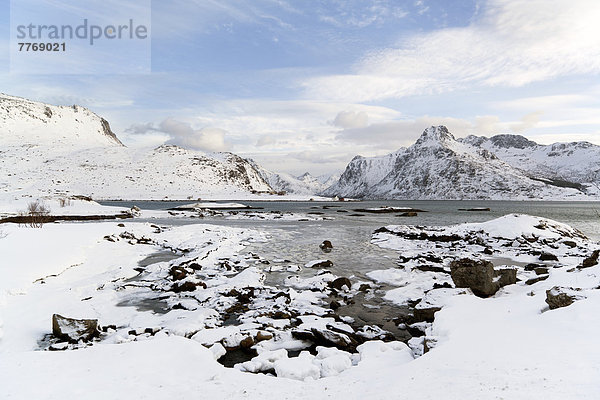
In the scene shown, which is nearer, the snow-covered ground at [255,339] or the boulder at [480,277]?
the snow-covered ground at [255,339]

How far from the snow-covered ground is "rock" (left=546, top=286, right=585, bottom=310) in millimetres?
193

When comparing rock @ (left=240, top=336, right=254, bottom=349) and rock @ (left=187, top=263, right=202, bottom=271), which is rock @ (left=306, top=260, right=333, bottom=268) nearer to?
rock @ (left=187, top=263, right=202, bottom=271)

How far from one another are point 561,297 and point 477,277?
4376 mm

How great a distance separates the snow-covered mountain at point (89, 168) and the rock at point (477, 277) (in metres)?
143

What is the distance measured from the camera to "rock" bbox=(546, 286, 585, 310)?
9484mm

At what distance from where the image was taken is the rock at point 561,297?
31.1 ft

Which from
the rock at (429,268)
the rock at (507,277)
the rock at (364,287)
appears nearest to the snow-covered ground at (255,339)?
the rock at (507,277)

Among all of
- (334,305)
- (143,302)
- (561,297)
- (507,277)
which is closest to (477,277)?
(507,277)

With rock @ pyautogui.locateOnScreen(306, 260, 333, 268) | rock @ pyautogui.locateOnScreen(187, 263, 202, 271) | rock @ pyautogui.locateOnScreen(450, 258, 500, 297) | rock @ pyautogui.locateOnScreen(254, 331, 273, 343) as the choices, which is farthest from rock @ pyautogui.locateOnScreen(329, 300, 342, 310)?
rock @ pyautogui.locateOnScreen(187, 263, 202, 271)

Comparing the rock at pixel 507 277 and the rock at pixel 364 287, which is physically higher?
the rock at pixel 507 277

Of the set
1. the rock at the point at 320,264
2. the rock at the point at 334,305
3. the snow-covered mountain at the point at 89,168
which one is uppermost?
the snow-covered mountain at the point at 89,168

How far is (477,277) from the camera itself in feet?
45.8

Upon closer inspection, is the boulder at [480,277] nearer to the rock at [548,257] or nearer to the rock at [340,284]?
the rock at [340,284]

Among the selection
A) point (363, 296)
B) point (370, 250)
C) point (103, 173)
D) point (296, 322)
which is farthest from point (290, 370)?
point (103, 173)
